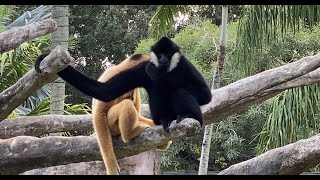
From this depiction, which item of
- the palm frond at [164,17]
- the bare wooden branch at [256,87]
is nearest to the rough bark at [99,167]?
the bare wooden branch at [256,87]

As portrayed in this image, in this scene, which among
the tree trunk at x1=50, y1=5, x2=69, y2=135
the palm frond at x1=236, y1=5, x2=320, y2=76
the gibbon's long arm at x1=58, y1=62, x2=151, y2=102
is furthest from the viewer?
the tree trunk at x1=50, y1=5, x2=69, y2=135

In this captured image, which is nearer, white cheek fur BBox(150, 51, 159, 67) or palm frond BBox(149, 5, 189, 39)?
white cheek fur BBox(150, 51, 159, 67)

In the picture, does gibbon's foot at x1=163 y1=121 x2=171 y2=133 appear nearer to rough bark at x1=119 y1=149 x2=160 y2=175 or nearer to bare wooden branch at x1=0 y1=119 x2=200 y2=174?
bare wooden branch at x1=0 y1=119 x2=200 y2=174

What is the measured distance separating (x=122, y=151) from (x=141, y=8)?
739 centimetres

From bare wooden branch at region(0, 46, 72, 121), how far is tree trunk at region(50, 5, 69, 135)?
59.2 inches

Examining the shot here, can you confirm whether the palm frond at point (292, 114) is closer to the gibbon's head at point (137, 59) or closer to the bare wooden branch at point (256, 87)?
the bare wooden branch at point (256, 87)

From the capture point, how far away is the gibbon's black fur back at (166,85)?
350 centimetres

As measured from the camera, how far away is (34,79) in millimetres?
3312

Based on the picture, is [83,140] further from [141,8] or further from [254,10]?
[141,8]

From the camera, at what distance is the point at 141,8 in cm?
1099

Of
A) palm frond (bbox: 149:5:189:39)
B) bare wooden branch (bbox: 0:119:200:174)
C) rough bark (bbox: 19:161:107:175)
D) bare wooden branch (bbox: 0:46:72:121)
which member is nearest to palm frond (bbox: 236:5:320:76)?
palm frond (bbox: 149:5:189:39)

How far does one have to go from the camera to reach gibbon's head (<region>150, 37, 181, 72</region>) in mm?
3559

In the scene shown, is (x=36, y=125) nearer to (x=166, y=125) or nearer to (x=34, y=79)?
(x=34, y=79)
